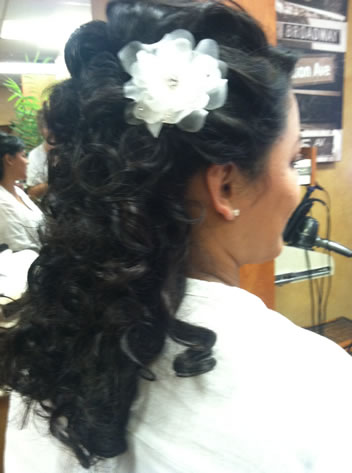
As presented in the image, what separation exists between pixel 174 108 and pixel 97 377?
1.22ft

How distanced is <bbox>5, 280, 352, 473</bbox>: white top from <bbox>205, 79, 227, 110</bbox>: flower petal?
0.80ft

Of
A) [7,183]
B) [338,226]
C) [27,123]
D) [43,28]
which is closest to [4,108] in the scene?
[43,28]

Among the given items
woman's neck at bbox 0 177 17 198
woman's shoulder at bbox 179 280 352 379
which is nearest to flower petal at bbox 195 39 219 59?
woman's shoulder at bbox 179 280 352 379

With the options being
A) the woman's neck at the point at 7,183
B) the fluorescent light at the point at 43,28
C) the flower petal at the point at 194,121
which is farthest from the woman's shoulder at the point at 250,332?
the fluorescent light at the point at 43,28

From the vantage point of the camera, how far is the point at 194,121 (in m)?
0.49

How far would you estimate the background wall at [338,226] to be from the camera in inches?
77.2

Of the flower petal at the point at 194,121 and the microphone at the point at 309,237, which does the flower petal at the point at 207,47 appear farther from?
the microphone at the point at 309,237

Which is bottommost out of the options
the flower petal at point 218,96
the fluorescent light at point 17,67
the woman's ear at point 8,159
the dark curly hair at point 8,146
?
the woman's ear at point 8,159

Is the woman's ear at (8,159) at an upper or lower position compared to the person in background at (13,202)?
upper

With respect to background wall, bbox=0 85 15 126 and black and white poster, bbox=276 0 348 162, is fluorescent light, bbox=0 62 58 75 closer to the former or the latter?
background wall, bbox=0 85 15 126

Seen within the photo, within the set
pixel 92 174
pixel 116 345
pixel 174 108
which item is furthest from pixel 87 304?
pixel 174 108

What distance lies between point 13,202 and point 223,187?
189 cm

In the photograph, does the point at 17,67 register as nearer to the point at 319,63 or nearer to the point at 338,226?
the point at 319,63

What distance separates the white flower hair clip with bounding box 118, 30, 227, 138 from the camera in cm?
49
